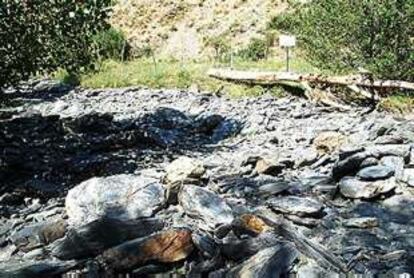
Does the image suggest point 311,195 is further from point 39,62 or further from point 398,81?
point 398,81

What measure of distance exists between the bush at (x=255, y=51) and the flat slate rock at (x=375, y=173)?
17396 millimetres

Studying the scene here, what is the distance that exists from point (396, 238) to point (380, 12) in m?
9.46

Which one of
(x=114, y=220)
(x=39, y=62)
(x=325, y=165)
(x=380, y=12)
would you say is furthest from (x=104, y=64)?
(x=114, y=220)

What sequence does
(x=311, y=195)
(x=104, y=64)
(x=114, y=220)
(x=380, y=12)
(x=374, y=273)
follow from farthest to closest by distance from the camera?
(x=104, y=64) → (x=380, y=12) → (x=311, y=195) → (x=114, y=220) → (x=374, y=273)

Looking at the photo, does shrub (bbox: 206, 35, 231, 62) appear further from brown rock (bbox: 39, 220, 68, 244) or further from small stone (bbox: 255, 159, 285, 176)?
brown rock (bbox: 39, 220, 68, 244)

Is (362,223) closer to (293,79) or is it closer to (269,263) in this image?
(269,263)

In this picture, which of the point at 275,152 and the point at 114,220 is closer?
the point at 114,220

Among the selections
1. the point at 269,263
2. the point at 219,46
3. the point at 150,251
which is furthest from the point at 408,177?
the point at 219,46

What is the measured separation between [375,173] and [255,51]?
59.9 feet

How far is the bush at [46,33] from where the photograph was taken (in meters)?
10.8

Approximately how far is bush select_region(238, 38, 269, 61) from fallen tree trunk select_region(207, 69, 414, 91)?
474 cm

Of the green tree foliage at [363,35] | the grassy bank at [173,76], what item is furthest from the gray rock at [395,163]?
the grassy bank at [173,76]

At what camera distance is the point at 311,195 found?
32.6ft

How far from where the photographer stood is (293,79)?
19.5 metres
